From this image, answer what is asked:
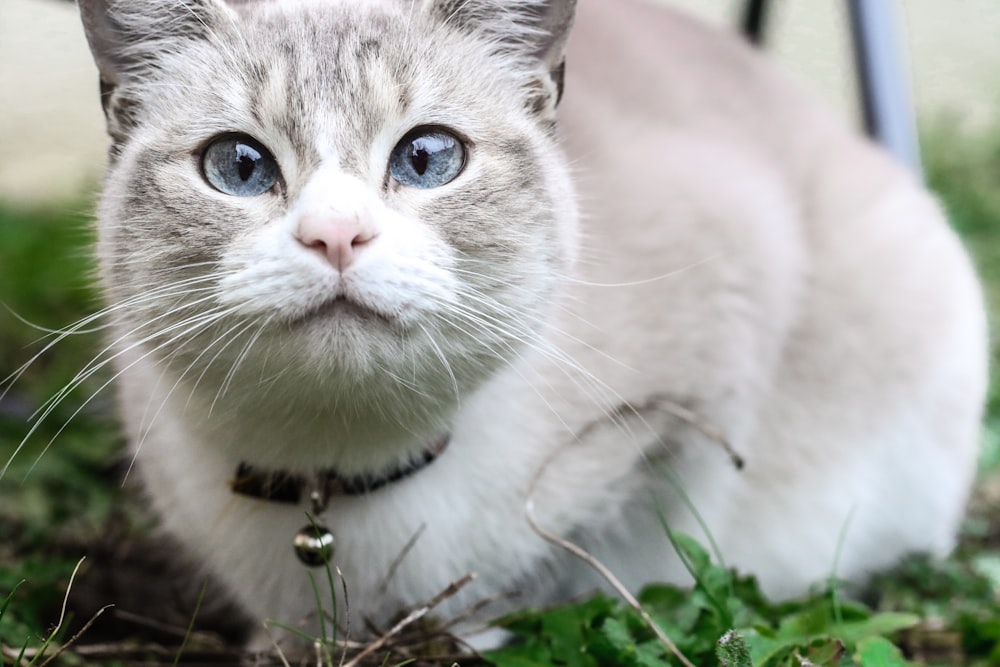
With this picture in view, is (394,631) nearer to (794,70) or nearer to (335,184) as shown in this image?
(335,184)

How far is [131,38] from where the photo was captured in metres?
1.66

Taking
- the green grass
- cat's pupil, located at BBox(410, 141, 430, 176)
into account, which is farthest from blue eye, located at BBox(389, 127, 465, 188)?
the green grass

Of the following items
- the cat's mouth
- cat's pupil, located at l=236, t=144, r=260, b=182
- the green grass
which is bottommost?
the green grass

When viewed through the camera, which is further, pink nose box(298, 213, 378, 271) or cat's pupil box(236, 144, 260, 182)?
cat's pupil box(236, 144, 260, 182)

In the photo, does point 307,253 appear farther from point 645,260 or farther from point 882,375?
point 882,375

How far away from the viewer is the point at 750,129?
103 inches

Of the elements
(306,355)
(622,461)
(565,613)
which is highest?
(306,355)

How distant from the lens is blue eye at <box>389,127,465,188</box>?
4.91ft

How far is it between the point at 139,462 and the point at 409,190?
3.16 feet

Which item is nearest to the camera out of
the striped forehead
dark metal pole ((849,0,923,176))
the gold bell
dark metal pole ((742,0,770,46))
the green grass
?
the striped forehead

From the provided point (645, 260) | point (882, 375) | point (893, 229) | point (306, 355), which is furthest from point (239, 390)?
point (893, 229)

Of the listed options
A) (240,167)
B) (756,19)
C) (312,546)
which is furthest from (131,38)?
(756,19)

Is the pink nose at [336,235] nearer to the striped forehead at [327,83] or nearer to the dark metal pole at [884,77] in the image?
the striped forehead at [327,83]

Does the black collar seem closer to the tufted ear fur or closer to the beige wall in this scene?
the tufted ear fur
